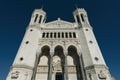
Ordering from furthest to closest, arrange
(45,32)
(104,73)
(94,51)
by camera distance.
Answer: (45,32)
(94,51)
(104,73)

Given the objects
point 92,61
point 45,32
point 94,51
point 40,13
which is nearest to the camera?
point 92,61

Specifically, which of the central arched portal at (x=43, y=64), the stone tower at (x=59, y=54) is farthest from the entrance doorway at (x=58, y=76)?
the central arched portal at (x=43, y=64)

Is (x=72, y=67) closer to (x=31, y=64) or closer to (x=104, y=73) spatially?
(x=104, y=73)

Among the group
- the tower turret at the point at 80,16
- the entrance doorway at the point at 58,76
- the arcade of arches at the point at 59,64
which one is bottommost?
the entrance doorway at the point at 58,76

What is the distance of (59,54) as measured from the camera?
21969mm

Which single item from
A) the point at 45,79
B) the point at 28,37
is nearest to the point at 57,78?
the point at 45,79

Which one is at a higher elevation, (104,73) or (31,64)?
(31,64)

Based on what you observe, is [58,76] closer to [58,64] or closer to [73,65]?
[58,64]

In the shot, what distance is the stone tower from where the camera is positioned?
17.1 meters

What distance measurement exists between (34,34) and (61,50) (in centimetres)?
559

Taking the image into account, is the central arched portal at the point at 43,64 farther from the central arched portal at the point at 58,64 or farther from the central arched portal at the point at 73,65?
the central arched portal at the point at 73,65

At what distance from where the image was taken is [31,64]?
1819cm

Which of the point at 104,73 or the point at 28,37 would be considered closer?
the point at 104,73

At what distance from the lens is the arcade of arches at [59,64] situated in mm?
18859
